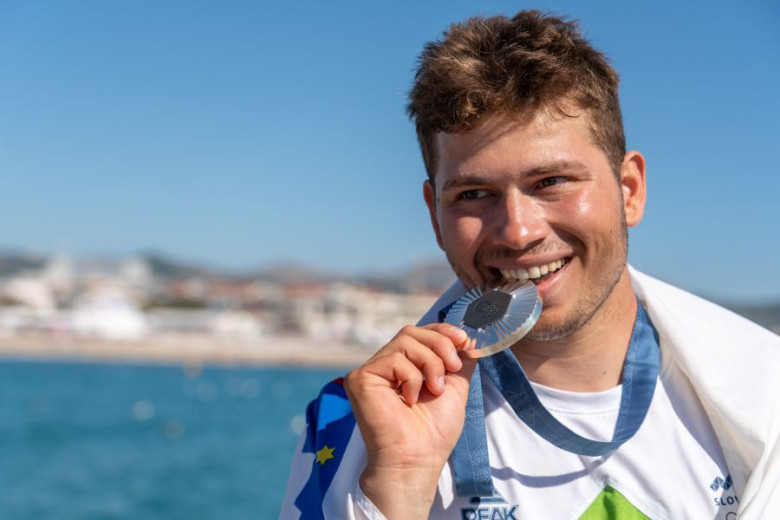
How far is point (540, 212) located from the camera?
1745mm

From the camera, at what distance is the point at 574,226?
1756 millimetres

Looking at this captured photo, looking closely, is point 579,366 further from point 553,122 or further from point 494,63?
point 494,63

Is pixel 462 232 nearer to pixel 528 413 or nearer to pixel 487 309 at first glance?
pixel 487 309

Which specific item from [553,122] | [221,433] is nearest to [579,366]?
[553,122]

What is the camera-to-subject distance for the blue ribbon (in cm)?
174

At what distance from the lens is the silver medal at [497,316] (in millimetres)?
1635

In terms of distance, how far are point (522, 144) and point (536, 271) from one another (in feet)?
0.94

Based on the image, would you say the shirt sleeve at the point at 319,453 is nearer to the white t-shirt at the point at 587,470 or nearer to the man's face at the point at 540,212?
the white t-shirt at the point at 587,470

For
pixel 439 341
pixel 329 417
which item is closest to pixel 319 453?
pixel 329 417

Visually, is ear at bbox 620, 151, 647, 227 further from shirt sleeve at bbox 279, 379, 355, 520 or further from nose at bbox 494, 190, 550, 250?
shirt sleeve at bbox 279, 379, 355, 520

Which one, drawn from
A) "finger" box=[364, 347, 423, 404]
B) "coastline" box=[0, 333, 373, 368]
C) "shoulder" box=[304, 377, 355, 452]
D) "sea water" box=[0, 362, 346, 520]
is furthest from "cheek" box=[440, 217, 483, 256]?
"coastline" box=[0, 333, 373, 368]

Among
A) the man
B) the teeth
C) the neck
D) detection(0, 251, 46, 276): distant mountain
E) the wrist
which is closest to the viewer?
the wrist

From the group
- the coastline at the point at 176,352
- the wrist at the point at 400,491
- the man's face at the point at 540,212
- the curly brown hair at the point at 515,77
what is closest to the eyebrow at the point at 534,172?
the man's face at the point at 540,212

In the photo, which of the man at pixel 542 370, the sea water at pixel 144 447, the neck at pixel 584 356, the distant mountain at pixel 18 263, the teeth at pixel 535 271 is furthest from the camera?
the distant mountain at pixel 18 263
